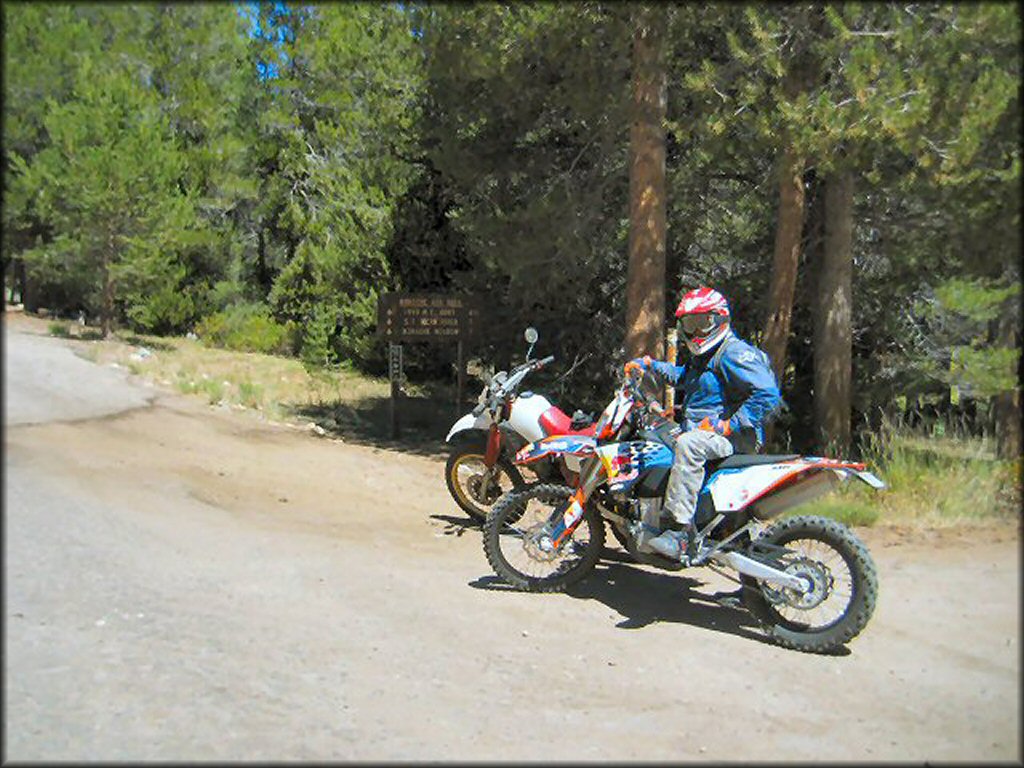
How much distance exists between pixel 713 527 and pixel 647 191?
16.4 feet

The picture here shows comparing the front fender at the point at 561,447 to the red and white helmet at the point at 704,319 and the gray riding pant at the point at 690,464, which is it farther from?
the red and white helmet at the point at 704,319

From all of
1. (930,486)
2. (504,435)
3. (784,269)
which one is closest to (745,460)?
(930,486)

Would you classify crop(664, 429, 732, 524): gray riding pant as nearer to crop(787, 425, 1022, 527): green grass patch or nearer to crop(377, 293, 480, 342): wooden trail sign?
crop(787, 425, 1022, 527): green grass patch

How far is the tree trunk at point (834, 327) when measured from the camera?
1067 cm

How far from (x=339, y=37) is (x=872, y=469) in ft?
18.1

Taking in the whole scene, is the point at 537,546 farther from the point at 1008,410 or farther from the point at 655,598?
the point at 1008,410

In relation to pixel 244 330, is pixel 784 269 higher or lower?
higher

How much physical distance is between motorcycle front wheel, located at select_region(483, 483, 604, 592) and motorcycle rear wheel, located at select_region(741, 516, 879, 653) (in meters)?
1.12

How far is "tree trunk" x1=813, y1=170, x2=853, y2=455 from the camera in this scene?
1067cm

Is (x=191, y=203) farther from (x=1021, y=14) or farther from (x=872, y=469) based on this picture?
(x=1021, y=14)

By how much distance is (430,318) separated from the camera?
1315cm

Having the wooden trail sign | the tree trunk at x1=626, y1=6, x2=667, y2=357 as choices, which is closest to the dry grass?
→ the wooden trail sign

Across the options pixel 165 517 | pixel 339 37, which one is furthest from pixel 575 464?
pixel 339 37

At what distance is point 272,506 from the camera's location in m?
8.51
